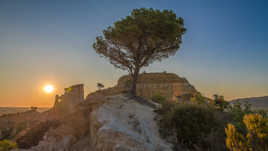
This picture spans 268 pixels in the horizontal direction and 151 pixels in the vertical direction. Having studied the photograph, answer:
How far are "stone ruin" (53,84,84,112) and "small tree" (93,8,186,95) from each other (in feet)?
51.9

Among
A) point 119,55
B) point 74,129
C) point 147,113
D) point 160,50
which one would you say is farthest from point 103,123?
point 160,50

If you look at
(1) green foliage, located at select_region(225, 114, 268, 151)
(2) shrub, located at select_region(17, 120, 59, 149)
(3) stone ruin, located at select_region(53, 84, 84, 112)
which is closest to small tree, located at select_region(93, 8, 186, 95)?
(2) shrub, located at select_region(17, 120, 59, 149)

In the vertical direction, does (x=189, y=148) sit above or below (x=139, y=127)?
below

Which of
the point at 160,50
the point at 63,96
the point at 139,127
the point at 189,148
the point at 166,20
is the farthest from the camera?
the point at 63,96

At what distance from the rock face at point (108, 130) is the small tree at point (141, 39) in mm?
5067

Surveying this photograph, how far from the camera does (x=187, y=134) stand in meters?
7.88

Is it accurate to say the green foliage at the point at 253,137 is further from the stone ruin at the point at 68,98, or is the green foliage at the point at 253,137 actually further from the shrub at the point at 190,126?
the stone ruin at the point at 68,98

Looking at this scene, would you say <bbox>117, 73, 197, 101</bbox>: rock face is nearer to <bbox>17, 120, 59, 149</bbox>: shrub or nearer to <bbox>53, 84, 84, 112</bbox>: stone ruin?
<bbox>53, 84, 84, 112</bbox>: stone ruin

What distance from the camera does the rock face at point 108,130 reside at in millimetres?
6961

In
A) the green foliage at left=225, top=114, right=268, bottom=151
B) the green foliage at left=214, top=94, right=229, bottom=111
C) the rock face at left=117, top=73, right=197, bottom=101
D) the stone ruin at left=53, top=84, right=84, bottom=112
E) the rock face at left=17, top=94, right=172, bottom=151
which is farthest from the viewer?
the rock face at left=117, top=73, right=197, bottom=101

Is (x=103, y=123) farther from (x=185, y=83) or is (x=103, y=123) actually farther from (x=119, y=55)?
A: (x=185, y=83)

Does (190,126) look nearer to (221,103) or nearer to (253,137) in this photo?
(253,137)

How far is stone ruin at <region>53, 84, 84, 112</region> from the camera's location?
28.9 metres

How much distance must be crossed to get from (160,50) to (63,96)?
22079mm
